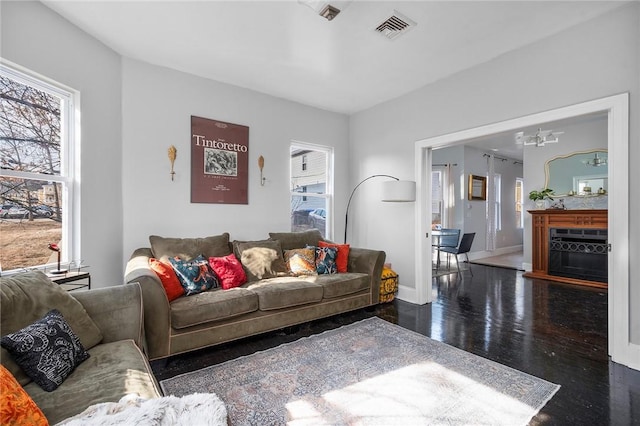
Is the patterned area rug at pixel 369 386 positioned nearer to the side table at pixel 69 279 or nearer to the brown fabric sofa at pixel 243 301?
the brown fabric sofa at pixel 243 301

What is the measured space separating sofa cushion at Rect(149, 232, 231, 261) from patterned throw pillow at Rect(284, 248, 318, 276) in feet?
2.30

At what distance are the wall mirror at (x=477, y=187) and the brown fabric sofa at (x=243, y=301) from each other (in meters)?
4.64

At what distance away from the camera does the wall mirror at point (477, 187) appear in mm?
7176

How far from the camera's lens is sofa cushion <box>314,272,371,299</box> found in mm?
3240

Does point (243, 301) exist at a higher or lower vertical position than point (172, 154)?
lower

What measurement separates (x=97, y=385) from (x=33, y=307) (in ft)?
2.09

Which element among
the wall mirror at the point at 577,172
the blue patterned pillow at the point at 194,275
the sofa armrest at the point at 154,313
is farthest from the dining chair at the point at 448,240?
the sofa armrest at the point at 154,313

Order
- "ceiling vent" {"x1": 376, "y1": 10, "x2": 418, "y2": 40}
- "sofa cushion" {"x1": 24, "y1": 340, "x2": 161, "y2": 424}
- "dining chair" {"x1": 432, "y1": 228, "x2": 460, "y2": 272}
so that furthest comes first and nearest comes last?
1. "dining chair" {"x1": 432, "y1": 228, "x2": 460, "y2": 272}
2. "ceiling vent" {"x1": 376, "y1": 10, "x2": 418, "y2": 40}
3. "sofa cushion" {"x1": 24, "y1": 340, "x2": 161, "y2": 424}

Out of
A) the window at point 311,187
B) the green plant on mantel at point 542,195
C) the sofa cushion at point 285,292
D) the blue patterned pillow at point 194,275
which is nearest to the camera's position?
the blue patterned pillow at point 194,275

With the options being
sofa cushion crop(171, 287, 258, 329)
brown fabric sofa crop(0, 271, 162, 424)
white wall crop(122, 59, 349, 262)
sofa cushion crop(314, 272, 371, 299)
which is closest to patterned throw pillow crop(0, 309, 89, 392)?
brown fabric sofa crop(0, 271, 162, 424)

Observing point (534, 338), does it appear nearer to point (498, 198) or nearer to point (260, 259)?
point (260, 259)

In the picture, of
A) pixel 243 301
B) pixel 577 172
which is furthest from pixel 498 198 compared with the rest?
pixel 243 301

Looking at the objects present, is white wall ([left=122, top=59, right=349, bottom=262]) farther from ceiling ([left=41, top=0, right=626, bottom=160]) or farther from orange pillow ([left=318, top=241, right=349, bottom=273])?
orange pillow ([left=318, top=241, right=349, bottom=273])

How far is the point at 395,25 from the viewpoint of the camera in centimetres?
256
